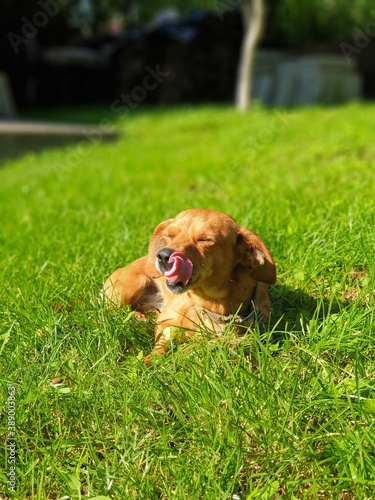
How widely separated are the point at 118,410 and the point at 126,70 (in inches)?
919

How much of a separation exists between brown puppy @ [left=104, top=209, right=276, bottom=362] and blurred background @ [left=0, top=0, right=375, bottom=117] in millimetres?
13589

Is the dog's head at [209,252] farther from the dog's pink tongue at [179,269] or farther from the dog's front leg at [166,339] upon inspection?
the dog's front leg at [166,339]

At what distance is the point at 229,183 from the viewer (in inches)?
287

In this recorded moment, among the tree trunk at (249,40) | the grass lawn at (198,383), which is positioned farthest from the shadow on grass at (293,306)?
the tree trunk at (249,40)

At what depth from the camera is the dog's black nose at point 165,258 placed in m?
2.83

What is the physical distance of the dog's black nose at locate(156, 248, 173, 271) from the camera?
2.83m

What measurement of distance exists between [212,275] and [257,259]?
0.21 m

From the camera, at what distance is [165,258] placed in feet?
9.32

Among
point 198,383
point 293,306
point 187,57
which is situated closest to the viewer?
point 198,383

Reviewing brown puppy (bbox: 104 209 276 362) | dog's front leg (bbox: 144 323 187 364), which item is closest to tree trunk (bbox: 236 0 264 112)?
brown puppy (bbox: 104 209 276 362)

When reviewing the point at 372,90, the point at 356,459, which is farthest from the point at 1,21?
the point at 356,459

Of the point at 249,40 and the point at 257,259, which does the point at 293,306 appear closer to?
the point at 257,259

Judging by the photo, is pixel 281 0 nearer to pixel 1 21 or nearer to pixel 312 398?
pixel 1 21

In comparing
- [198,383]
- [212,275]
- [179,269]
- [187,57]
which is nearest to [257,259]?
[212,275]
